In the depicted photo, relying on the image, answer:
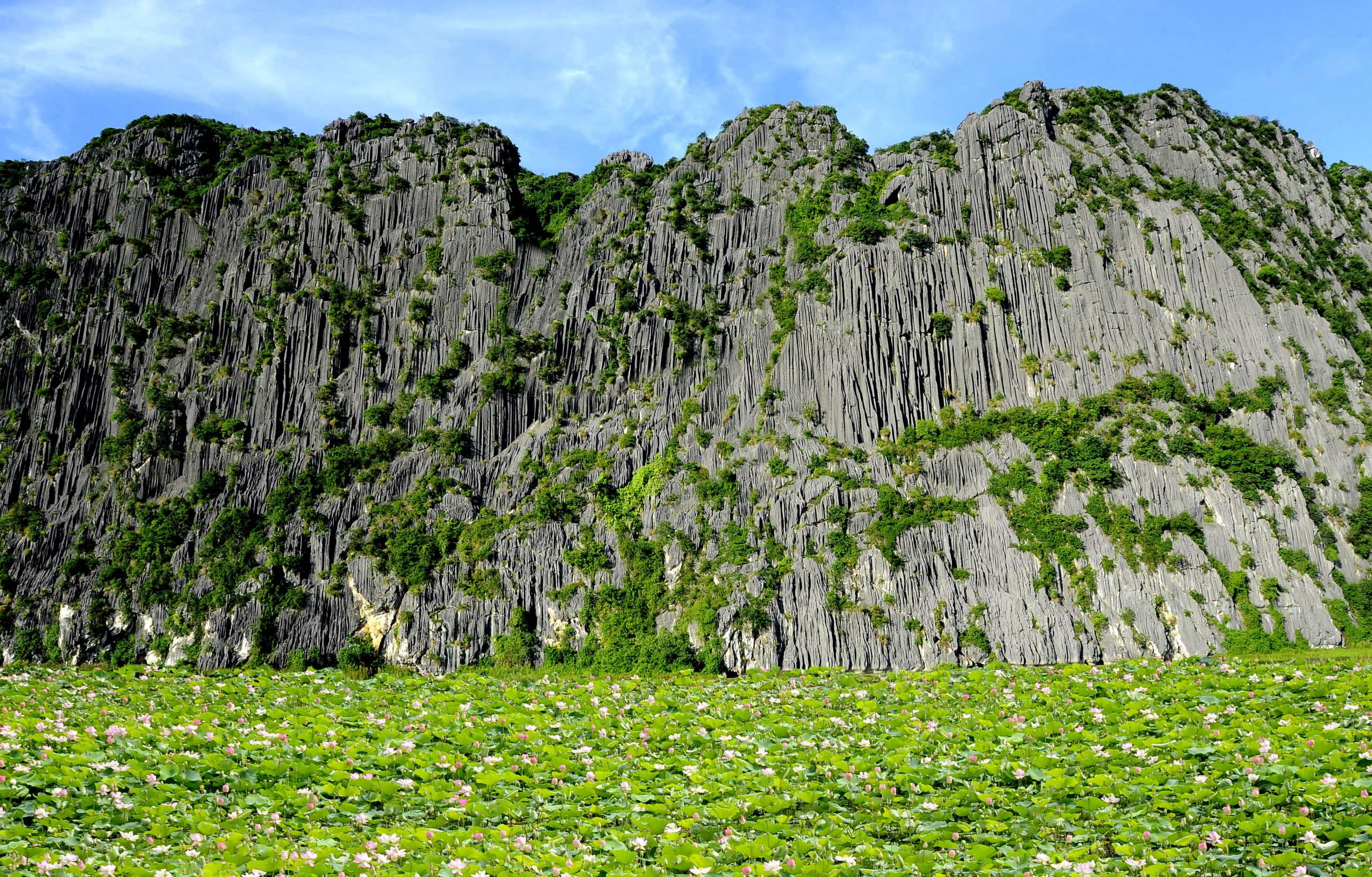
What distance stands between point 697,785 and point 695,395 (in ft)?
140

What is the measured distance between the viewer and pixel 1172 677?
25.3 meters

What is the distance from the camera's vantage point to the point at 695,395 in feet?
185

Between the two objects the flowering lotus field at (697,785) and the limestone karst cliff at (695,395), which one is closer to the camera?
the flowering lotus field at (697,785)

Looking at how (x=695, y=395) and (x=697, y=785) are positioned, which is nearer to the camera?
(x=697, y=785)

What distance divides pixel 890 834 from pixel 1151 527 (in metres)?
39.7

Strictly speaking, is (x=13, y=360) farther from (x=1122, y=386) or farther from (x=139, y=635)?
(x=1122, y=386)

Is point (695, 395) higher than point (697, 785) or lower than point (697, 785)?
higher

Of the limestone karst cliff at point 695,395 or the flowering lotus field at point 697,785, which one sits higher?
the limestone karst cliff at point 695,395

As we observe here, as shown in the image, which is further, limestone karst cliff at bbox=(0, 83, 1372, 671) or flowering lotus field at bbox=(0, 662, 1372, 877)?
limestone karst cliff at bbox=(0, 83, 1372, 671)

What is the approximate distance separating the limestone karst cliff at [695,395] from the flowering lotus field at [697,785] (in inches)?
960

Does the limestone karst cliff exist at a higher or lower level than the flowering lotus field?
higher

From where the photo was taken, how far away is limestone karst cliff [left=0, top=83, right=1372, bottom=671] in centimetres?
4647

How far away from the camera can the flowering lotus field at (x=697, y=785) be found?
11.1 m

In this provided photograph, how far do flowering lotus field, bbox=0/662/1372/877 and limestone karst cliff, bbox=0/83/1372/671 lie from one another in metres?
24.4
